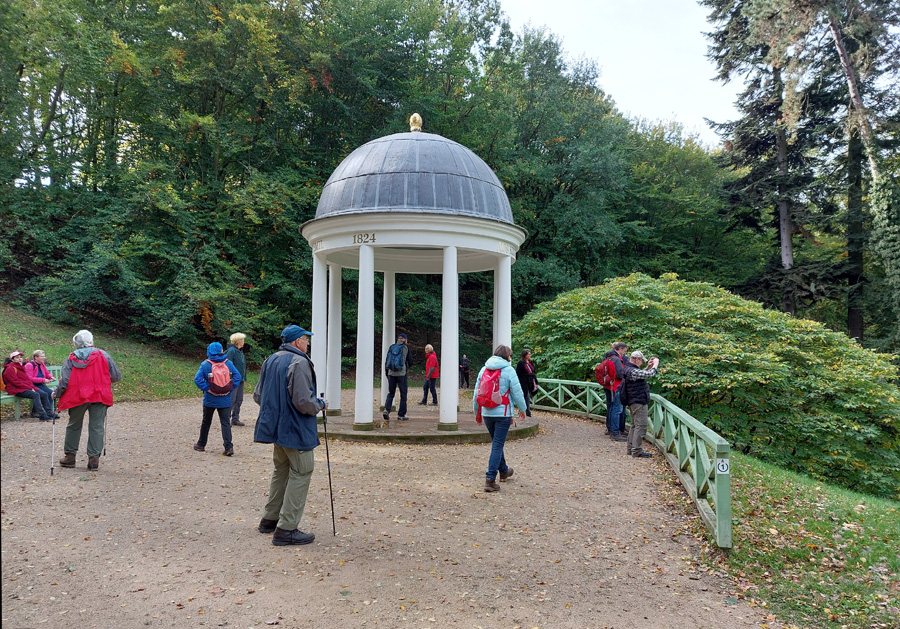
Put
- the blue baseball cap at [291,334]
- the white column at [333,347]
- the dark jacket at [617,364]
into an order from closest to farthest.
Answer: the blue baseball cap at [291,334] → the dark jacket at [617,364] → the white column at [333,347]

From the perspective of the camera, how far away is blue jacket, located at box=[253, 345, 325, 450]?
18.5 ft

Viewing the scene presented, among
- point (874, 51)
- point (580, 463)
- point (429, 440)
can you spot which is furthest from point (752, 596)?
point (874, 51)

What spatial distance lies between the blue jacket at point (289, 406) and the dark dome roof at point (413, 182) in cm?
617

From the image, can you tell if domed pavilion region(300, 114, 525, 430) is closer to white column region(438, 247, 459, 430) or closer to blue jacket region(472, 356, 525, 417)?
white column region(438, 247, 459, 430)

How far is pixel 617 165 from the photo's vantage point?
1184 inches

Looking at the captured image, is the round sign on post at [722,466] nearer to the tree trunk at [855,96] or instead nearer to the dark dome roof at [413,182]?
the dark dome roof at [413,182]

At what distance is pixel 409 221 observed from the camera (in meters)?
11.5

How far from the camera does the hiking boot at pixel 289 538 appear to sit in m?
5.69

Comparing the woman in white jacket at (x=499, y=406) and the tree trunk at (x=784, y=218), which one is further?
the tree trunk at (x=784, y=218)

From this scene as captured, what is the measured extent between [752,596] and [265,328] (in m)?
21.7

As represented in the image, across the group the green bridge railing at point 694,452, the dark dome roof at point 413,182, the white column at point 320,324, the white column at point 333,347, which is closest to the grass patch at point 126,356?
the white column at point 333,347

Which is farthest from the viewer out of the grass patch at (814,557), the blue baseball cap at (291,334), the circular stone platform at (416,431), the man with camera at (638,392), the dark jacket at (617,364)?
the dark jacket at (617,364)

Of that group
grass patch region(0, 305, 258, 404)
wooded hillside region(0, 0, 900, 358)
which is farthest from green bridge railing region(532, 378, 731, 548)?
wooded hillside region(0, 0, 900, 358)

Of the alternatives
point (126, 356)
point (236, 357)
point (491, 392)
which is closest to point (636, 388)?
point (491, 392)
